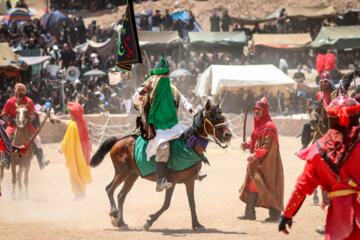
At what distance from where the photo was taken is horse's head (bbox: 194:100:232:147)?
9977 mm

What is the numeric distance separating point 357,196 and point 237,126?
65.8 feet

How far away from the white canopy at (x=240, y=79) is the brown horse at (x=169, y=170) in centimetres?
1562

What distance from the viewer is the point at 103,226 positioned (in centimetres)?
1122

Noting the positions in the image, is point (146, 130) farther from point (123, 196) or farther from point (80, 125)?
point (80, 125)

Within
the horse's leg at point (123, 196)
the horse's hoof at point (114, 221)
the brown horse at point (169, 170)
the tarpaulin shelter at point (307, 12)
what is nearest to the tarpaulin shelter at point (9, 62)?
the tarpaulin shelter at point (307, 12)

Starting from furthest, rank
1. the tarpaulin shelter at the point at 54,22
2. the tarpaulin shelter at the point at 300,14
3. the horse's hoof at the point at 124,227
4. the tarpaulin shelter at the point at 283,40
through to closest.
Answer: the tarpaulin shelter at the point at 300,14 < the tarpaulin shelter at the point at 283,40 < the tarpaulin shelter at the point at 54,22 < the horse's hoof at the point at 124,227

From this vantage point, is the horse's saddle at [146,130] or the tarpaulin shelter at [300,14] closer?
the horse's saddle at [146,130]

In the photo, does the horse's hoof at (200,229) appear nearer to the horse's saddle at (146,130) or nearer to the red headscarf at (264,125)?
the horse's saddle at (146,130)

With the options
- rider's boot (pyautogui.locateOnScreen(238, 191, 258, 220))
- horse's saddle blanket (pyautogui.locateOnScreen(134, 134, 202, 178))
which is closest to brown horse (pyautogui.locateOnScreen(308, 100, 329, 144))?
rider's boot (pyautogui.locateOnScreen(238, 191, 258, 220))

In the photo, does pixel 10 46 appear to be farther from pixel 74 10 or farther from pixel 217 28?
pixel 74 10

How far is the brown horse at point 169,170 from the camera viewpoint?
10.0m

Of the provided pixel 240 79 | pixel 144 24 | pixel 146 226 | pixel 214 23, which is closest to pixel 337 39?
pixel 214 23

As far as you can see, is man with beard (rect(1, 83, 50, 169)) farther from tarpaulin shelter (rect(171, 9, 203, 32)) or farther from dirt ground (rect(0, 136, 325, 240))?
tarpaulin shelter (rect(171, 9, 203, 32))

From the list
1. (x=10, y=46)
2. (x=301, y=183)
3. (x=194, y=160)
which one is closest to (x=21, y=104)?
(x=194, y=160)
